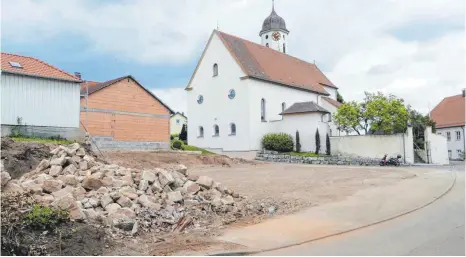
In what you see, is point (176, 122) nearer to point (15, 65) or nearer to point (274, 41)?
point (274, 41)

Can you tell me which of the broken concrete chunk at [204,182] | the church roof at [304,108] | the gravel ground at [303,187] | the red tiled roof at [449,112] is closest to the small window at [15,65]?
the gravel ground at [303,187]

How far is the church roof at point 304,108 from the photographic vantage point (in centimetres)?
3834

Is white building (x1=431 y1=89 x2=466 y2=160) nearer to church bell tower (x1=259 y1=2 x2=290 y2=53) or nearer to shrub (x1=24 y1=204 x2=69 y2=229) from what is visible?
church bell tower (x1=259 y1=2 x2=290 y2=53)

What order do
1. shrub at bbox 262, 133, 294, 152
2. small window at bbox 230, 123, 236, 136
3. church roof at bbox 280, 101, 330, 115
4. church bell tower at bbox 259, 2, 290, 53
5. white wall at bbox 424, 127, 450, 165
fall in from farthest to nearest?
church bell tower at bbox 259, 2, 290, 53 → small window at bbox 230, 123, 236, 136 → church roof at bbox 280, 101, 330, 115 → white wall at bbox 424, 127, 450, 165 → shrub at bbox 262, 133, 294, 152

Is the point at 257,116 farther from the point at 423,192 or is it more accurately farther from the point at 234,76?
the point at 423,192

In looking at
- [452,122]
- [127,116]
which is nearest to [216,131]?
[127,116]

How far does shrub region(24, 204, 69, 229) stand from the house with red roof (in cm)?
1735

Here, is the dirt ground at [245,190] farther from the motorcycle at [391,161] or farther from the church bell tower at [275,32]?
the church bell tower at [275,32]

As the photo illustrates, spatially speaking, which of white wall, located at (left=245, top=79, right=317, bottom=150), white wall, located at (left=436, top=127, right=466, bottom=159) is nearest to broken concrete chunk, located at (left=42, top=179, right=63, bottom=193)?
white wall, located at (left=245, top=79, right=317, bottom=150)

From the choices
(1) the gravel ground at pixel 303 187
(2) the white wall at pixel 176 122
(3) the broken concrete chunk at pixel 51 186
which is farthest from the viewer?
(2) the white wall at pixel 176 122

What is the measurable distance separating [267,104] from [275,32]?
21.1m

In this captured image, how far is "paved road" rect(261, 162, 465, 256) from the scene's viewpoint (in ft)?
25.0

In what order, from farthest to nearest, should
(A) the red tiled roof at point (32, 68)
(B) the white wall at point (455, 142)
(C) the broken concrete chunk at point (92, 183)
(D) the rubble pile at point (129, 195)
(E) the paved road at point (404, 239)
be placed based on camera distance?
(B) the white wall at point (455, 142)
(A) the red tiled roof at point (32, 68)
(C) the broken concrete chunk at point (92, 183)
(D) the rubble pile at point (129, 195)
(E) the paved road at point (404, 239)

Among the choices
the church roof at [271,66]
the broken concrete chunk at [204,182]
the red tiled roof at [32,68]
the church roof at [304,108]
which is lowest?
the broken concrete chunk at [204,182]
